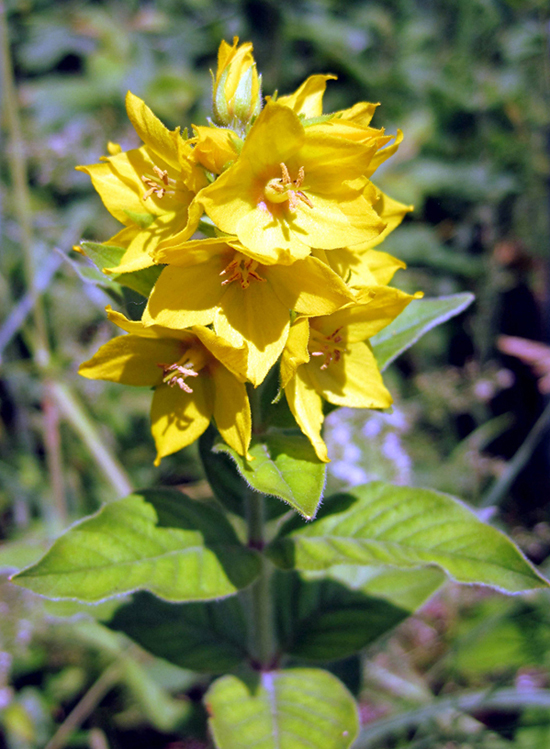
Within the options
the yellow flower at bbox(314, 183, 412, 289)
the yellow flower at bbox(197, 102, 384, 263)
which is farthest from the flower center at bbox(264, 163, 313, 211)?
the yellow flower at bbox(314, 183, 412, 289)

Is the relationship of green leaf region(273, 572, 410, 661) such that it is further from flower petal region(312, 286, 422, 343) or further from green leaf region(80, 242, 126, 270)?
green leaf region(80, 242, 126, 270)

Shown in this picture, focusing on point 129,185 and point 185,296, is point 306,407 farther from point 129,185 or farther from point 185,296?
point 129,185

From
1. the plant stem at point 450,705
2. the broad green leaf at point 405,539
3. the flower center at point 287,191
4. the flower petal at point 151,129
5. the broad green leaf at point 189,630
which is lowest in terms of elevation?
the plant stem at point 450,705

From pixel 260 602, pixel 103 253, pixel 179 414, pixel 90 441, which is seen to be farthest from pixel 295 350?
pixel 90 441

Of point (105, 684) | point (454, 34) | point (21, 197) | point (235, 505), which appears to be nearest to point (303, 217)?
point (235, 505)

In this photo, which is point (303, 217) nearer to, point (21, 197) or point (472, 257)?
point (21, 197)

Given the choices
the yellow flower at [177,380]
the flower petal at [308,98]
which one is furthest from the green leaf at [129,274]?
the flower petal at [308,98]

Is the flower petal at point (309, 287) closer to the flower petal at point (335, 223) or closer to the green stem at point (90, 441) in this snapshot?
the flower petal at point (335, 223)
